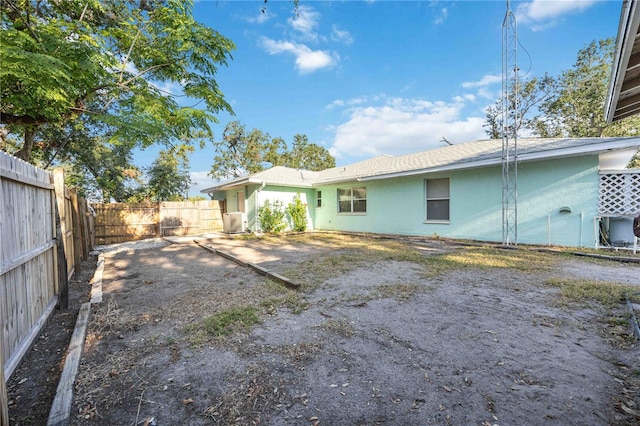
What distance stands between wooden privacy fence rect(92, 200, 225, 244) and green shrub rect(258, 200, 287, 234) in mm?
3760

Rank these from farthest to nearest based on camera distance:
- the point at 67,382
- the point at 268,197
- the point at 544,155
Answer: the point at 268,197, the point at 544,155, the point at 67,382

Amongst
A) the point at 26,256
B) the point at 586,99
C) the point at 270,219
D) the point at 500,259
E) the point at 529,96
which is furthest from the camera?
the point at 529,96

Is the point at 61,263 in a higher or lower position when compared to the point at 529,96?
lower

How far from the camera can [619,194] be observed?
22.8 ft

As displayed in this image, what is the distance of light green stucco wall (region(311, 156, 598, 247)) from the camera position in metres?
7.36

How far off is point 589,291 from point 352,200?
1013cm

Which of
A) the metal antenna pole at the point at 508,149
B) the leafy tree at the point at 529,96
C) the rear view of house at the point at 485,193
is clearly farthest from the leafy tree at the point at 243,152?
the metal antenna pole at the point at 508,149

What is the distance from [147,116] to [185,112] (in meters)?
0.95

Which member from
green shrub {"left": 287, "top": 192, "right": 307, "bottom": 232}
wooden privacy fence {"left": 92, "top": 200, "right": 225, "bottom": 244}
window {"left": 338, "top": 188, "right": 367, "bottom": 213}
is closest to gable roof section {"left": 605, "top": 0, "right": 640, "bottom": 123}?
window {"left": 338, "top": 188, "right": 367, "bottom": 213}

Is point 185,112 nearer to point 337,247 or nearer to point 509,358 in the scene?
point 337,247

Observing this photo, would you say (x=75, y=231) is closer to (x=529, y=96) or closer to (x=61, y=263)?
(x=61, y=263)

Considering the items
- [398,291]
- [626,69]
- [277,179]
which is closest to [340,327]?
[398,291]

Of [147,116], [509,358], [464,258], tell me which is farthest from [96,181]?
[509,358]

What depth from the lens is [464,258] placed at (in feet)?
21.7
